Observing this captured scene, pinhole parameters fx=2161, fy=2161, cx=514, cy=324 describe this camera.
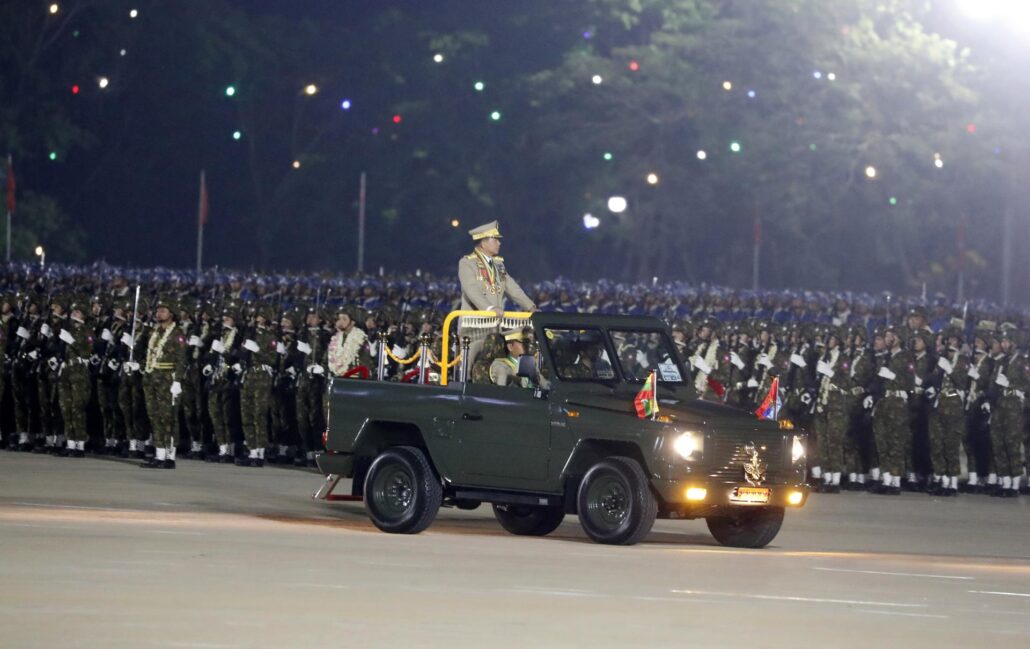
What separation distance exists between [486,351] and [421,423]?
87 cm

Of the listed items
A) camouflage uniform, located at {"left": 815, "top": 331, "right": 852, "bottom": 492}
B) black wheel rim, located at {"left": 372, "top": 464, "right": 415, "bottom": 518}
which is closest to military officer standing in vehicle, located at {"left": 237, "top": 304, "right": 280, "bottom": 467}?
camouflage uniform, located at {"left": 815, "top": 331, "right": 852, "bottom": 492}

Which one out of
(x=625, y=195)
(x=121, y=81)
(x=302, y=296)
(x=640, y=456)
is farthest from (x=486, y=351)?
(x=121, y=81)

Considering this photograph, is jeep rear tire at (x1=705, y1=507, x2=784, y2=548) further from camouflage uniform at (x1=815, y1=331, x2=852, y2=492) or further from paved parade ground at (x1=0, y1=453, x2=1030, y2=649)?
camouflage uniform at (x1=815, y1=331, x2=852, y2=492)

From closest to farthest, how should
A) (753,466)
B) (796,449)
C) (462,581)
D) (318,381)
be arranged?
(462,581) → (753,466) → (796,449) → (318,381)

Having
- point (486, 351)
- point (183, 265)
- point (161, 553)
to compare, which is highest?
point (183, 265)

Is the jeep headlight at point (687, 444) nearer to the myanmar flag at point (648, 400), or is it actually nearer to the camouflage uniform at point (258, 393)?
the myanmar flag at point (648, 400)

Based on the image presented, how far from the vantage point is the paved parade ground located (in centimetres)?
1127

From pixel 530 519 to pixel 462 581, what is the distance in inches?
166

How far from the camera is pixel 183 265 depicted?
76.9 meters

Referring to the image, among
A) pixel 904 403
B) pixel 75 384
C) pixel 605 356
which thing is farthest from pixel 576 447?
pixel 75 384

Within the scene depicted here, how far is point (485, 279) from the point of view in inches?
722

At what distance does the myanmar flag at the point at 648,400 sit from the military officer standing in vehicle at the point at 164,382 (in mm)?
9002

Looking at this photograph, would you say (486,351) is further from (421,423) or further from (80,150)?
(80,150)

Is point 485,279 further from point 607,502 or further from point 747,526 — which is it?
point 747,526
